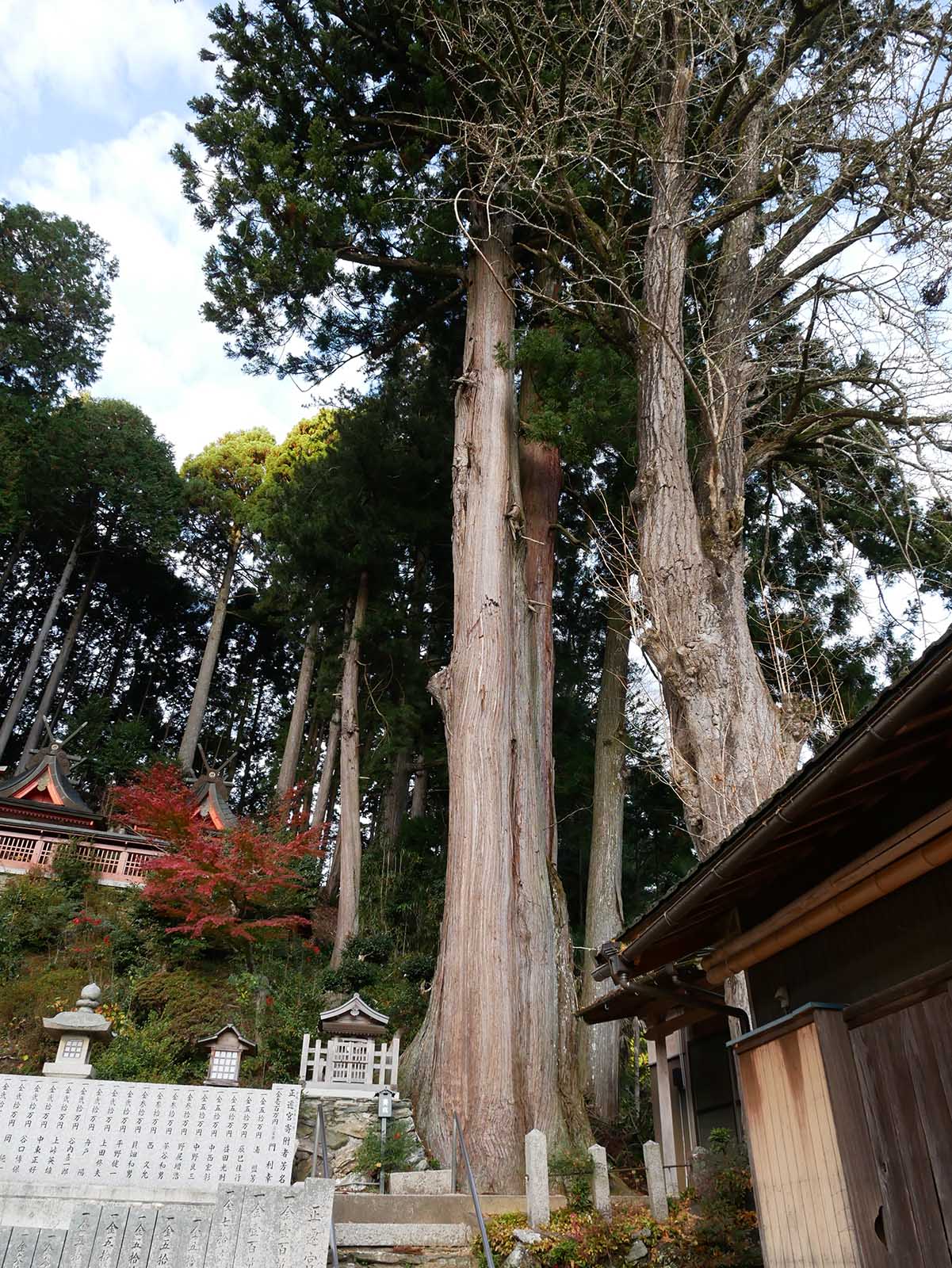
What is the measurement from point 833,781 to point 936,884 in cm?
55

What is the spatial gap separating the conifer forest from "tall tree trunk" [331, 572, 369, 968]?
0.07m

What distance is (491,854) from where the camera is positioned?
25.7 feet

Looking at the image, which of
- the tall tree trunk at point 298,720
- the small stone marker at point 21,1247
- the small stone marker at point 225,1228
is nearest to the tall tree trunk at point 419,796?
the tall tree trunk at point 298,720

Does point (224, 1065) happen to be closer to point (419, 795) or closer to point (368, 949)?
point (368, 949)

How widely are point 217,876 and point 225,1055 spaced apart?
3.03 meters

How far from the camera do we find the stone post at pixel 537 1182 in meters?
5.62

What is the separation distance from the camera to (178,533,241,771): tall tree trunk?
20.3 m

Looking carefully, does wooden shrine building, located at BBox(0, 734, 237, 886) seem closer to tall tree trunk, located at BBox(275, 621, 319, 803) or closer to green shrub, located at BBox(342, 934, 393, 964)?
tall tree trunk, located at BBox(275, 621, 319, 803)

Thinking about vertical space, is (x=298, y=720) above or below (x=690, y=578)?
above

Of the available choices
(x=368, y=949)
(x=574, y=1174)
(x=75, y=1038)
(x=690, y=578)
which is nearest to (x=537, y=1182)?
(x=574, y=1174)

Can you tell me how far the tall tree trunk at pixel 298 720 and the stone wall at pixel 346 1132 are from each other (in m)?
7.71

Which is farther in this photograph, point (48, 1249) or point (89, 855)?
point (89, 855)

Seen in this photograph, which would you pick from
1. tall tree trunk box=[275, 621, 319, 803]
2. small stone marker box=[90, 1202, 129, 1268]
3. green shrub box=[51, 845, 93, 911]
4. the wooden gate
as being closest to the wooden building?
the wooden gate

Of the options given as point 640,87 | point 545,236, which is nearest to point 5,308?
point 545,236
